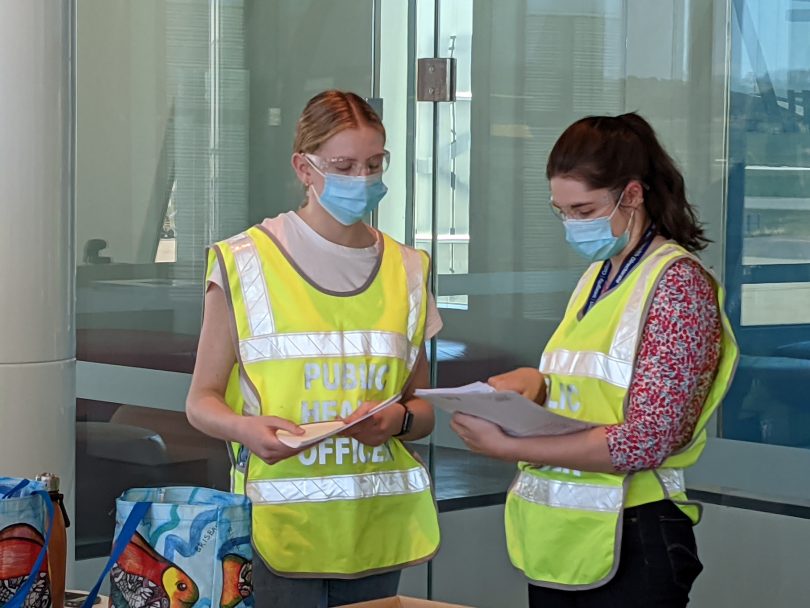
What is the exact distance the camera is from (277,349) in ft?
7.49

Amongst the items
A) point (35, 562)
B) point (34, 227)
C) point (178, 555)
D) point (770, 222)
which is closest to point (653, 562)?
point (178, 555)

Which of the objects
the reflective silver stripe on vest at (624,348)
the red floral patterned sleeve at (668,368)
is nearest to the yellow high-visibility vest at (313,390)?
the reflective silver stripe on vest at (624,348)

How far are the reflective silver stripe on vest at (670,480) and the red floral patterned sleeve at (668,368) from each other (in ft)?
0.24

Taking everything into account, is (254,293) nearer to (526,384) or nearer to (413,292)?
(413,292)

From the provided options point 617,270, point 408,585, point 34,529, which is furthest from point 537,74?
point 34,529

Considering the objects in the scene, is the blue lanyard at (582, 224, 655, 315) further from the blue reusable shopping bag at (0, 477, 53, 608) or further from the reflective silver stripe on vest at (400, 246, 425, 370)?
the blue reusable shopping bag at (0, 477, 53, 608)

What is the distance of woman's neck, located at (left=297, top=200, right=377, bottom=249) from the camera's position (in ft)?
7.89

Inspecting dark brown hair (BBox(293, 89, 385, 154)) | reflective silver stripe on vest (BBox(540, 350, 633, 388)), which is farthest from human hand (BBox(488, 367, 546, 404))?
A: dark brown hair (BBox(293, 89, 385, 154))

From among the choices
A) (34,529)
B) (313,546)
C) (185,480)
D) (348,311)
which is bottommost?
(185,480)

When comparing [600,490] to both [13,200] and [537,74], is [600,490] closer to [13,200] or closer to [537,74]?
[13,200]

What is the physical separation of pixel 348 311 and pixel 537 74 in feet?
6.97

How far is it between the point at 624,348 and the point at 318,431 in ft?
1.69

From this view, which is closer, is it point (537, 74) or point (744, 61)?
point (744, 61)

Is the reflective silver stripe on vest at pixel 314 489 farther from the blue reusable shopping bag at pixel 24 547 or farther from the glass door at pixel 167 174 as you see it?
the glass door at pixel 167 174
